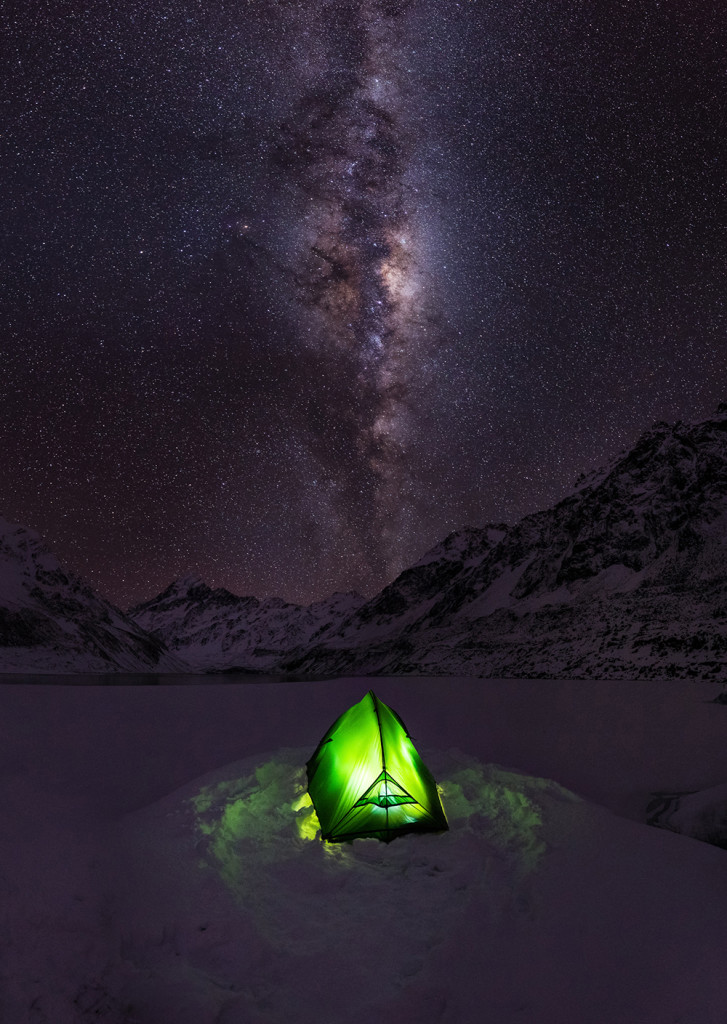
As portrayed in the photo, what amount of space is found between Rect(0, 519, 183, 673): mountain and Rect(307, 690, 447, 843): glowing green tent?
143 meters

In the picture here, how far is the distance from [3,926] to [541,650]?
143 m

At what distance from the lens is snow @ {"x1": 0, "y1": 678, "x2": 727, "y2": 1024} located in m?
5.41

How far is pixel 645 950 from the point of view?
5.91 meters

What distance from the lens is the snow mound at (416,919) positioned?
5.44 m

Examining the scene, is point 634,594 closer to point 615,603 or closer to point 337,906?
point 615,603

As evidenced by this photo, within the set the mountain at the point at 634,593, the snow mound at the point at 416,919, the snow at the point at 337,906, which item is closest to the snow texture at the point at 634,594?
the mountain at the point at 634,593

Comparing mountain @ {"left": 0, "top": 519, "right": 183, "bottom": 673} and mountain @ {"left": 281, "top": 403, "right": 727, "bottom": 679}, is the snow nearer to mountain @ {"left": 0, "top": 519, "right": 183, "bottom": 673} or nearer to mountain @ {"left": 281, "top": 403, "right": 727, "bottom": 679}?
mountain @ {"left": 281, "top": 403, "right": 727, "bottom": 679}

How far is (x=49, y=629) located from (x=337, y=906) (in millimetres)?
180133

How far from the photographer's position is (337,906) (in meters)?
7.04


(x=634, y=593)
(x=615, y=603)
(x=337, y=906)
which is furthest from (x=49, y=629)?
(x=337, y=906)

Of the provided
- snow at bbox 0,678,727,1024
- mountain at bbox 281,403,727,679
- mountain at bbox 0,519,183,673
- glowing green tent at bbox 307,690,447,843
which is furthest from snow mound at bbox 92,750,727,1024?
mountain at bbox 0,519,183,673

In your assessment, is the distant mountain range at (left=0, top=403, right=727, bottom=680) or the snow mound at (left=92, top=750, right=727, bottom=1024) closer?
the snow mound at (left=92, top=750, right=727, bottom=1024)

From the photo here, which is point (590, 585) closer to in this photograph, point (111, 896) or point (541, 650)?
point (541, 650)

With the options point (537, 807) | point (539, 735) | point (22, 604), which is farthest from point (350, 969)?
point (22, 604)
